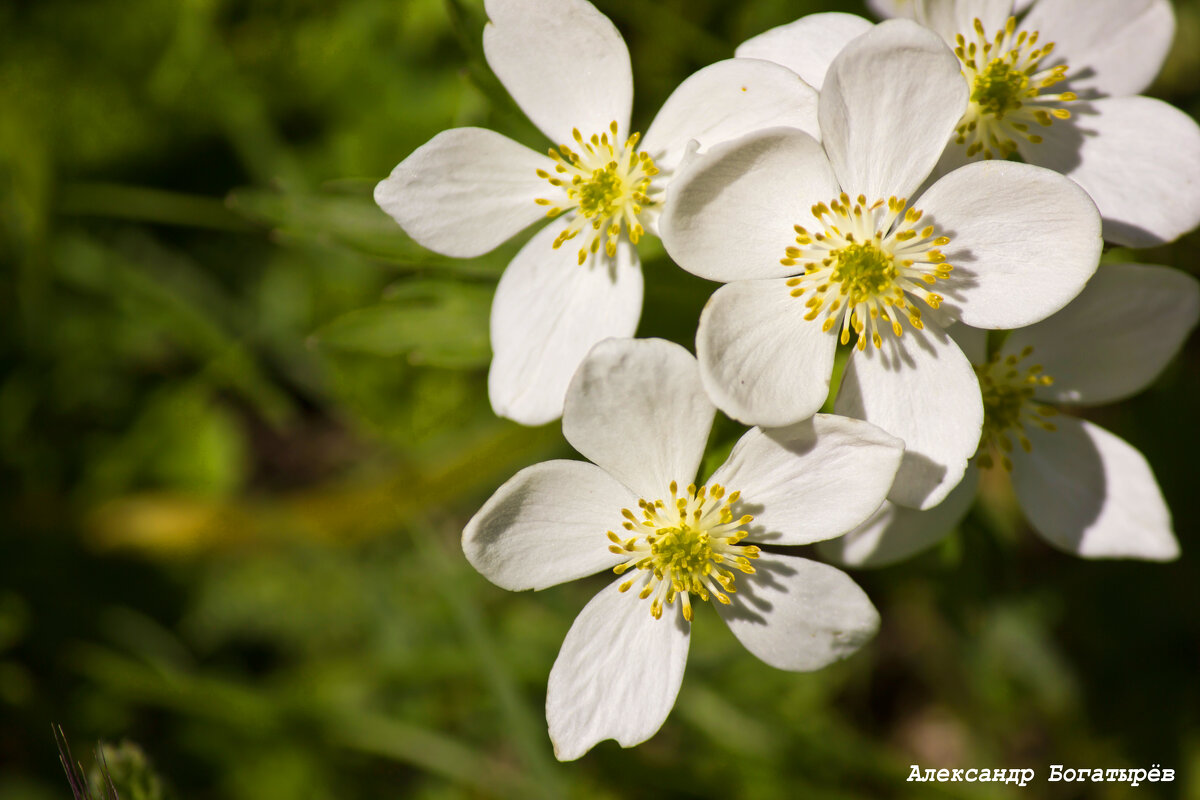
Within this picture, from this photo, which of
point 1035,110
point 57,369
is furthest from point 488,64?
point 57,369

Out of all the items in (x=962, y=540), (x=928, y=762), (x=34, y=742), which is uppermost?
(x=962, y=540)

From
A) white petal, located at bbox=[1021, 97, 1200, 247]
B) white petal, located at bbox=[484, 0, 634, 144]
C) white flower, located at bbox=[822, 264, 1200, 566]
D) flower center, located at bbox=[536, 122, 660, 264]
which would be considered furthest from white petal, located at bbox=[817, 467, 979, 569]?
white petal, located at bbox=[484, 0, 634, 144]

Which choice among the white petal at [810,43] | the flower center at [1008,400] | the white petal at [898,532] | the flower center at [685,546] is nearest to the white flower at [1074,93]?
the white petal at [810,43]

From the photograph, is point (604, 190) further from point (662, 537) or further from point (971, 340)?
point (971, 340)

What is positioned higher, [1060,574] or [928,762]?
[1060,574]

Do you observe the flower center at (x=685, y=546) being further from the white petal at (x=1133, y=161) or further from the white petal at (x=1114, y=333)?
the white petal at (x=1133, y=161)

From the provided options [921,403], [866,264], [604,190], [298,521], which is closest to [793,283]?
[866,264]

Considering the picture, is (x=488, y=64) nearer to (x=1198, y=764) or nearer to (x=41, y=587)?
(x=41, y=587)
